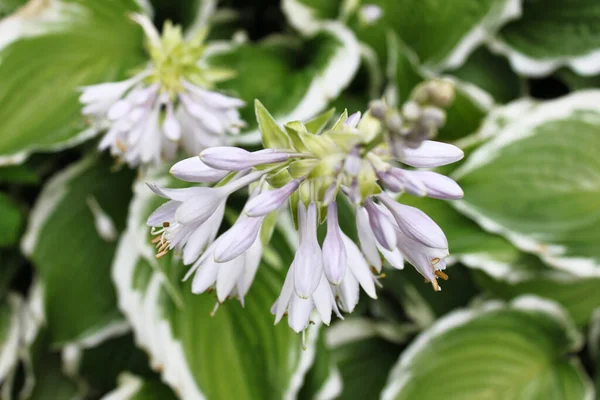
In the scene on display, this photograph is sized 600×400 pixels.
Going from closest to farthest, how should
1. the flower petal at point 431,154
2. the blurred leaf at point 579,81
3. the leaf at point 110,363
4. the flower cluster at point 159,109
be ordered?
the flower petal at point 431,154 < the flower cluster at point 159,109 < the leaf at point 110,363 < the blurred leaf at point 579,81

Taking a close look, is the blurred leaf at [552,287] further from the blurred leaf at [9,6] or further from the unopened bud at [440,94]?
the blurred leaf at [9,6]

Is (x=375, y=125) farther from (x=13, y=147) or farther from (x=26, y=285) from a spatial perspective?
(x=26, y=285)

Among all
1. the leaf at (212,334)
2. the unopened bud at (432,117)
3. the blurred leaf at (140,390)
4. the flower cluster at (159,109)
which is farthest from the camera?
the blurred leaf at (140,390)

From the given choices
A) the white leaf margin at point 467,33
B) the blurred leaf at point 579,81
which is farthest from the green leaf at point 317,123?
the blurred leaf at point 579,81

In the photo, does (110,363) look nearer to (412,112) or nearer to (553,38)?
(412,112)

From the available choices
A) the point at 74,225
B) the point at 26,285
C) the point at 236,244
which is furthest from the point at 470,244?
the point at 26,285

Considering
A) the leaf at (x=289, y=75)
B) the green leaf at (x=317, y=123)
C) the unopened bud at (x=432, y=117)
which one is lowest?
the leaf at (x=289, y=75)

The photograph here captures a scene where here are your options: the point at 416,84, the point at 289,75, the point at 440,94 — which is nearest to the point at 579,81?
the point at 416,84

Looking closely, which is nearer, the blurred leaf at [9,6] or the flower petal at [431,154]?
the flower petal at [431,154]
